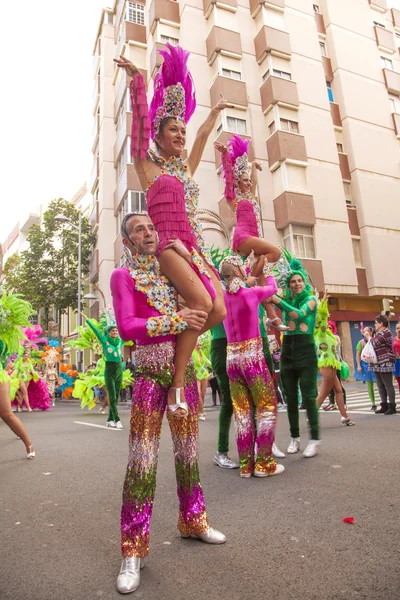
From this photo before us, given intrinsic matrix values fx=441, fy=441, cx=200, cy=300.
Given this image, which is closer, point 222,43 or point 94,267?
point 222,43

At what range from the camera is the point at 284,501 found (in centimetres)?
308

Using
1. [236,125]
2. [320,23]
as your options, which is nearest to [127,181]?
[236,125]

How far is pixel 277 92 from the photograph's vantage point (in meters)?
23.1

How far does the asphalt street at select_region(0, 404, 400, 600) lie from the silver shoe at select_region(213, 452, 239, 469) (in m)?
0.08

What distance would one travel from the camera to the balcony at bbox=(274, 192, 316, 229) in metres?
21.4

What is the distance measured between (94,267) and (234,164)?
25.2m

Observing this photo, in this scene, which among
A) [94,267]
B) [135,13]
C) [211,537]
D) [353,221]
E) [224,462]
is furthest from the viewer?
[94,267]

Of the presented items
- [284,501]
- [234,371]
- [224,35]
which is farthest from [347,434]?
[224,35]

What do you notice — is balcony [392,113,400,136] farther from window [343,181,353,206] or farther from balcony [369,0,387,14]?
balcony [369,0,387,14]

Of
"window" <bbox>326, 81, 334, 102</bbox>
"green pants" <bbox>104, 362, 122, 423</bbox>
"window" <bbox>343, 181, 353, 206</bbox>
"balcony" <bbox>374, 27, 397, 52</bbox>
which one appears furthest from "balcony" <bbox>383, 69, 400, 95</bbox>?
"green pants" <bbox>104, 362, 122, 423</bbox>

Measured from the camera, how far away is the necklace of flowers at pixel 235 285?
417 cm

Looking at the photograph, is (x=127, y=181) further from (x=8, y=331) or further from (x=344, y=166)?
(x=8, y=331)

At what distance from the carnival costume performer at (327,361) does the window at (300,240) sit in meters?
13.8

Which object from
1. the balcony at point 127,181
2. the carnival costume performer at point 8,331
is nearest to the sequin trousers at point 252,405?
the carnival costume performer at point 8,331
